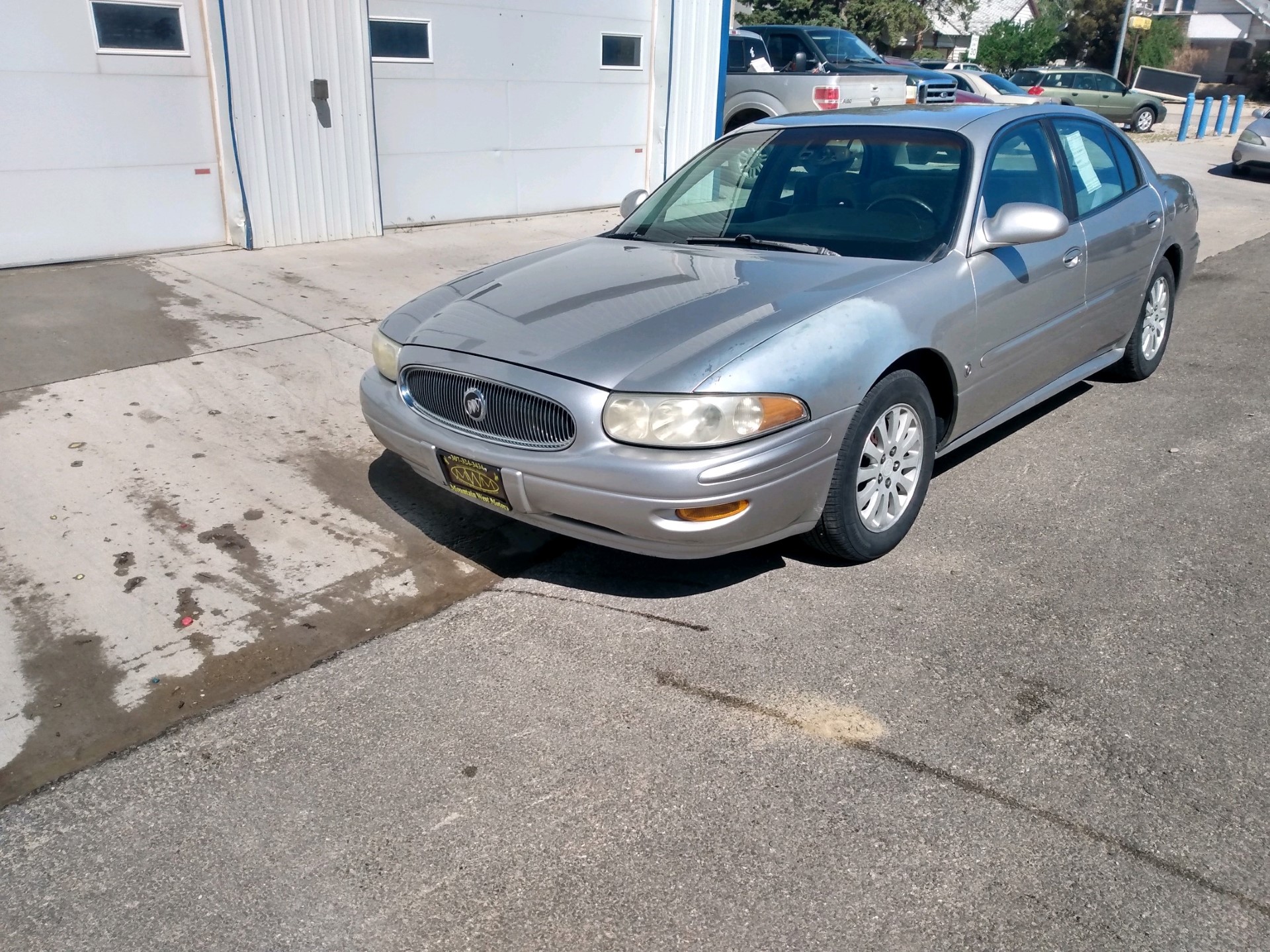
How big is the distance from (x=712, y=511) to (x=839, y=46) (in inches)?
557

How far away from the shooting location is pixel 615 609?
396cm

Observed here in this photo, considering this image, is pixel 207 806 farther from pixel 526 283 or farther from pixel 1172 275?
pixel 1172 275

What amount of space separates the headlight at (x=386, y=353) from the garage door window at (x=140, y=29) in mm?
4888

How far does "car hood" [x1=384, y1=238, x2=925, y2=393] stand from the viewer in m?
3.63

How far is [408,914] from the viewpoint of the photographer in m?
2.57

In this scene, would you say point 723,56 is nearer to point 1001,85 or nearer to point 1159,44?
point 1001,85

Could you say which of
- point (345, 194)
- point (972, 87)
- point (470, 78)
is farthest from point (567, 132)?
point (972, 87)

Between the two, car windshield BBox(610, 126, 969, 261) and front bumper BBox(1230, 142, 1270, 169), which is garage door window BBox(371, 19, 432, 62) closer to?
car windshield BBox(610, 126, 969, 261)

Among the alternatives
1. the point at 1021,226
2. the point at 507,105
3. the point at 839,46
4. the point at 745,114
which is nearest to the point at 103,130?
the point at 507,105

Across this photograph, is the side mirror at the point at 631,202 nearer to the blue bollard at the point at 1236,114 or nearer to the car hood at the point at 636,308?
the car hood at the point at 636,308

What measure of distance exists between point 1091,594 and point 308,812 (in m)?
2.78

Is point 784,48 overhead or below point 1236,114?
overhead

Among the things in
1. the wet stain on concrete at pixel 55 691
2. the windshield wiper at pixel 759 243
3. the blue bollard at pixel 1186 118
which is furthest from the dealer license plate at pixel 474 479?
the blue bollard at pixel 1186 118

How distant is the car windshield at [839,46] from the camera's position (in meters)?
15.6
